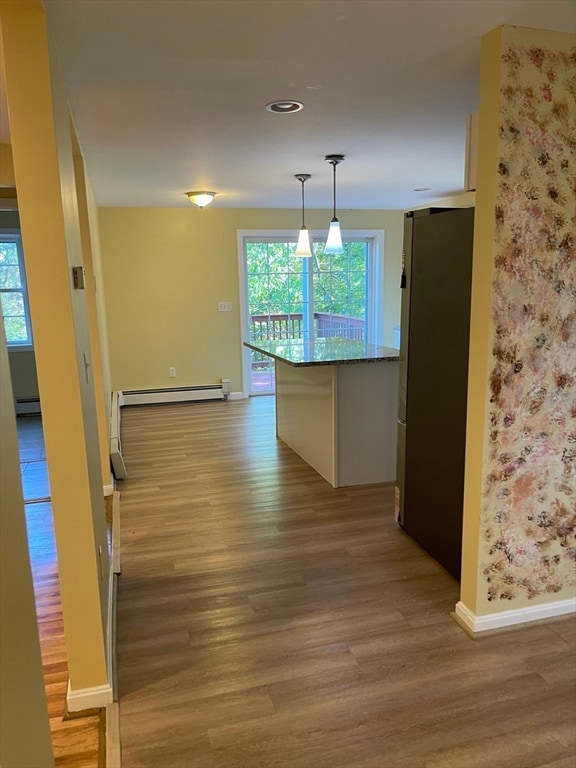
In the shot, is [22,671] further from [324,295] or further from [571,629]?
[324,295]

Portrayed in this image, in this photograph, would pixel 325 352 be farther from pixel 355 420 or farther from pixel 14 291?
pixel 14 291

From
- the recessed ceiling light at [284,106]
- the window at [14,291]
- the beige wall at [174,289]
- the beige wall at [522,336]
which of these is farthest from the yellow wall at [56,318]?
the window at [14,291]

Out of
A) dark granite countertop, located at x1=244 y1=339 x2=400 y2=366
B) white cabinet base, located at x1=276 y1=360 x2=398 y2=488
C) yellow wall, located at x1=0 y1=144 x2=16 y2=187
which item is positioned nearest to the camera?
yellow wall, located at x1=0 y1=144 x2=16 y2=187

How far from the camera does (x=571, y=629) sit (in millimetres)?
2270

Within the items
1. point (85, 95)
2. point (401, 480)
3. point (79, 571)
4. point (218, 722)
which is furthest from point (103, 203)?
point (218, 722)

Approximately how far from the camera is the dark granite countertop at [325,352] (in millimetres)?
3611

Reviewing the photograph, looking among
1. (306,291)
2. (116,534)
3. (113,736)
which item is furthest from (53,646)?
(306,291)

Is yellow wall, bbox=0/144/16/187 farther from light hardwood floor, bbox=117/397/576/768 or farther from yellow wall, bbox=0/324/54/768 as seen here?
yellow wall, bbox=0/324/54/768

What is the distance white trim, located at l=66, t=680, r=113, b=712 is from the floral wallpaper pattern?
1.52 metres

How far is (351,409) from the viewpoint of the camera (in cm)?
376

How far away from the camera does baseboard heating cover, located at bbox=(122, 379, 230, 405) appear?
6406 millimetres

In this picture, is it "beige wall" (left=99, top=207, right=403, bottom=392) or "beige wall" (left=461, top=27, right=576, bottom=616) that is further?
"beige wall" (left=99, top=207, right=403, bottom=392)

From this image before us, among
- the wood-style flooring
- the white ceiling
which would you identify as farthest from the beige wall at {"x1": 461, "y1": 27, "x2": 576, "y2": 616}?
the wood-style flooring

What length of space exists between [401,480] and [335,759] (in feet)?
5.41
